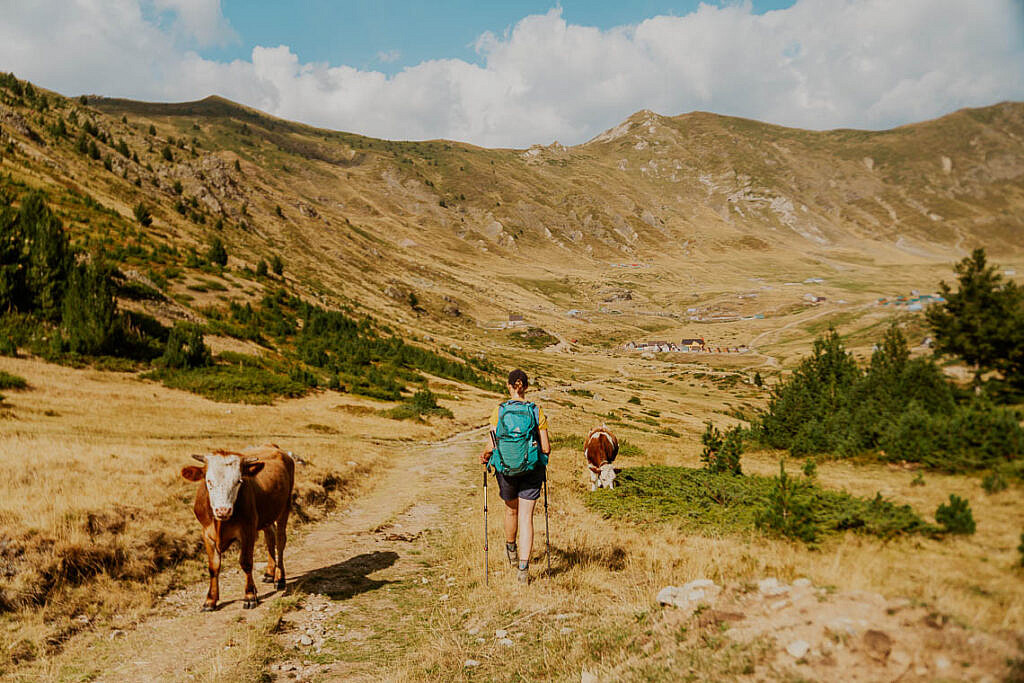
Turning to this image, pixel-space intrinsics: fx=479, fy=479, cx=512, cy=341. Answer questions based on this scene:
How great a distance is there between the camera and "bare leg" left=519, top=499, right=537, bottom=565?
343 inches

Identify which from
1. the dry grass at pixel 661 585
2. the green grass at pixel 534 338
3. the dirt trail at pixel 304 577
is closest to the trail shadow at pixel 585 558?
the dry grass at pixel 661 585

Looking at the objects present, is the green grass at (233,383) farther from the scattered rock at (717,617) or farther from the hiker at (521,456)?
the scattered rock at (717,617)

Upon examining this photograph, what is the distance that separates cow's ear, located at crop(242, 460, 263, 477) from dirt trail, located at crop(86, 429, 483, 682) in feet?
8.49

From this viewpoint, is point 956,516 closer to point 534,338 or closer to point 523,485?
point 523,485

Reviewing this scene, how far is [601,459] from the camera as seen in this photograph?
15.9 metres

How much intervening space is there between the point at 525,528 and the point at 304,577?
5.72 m

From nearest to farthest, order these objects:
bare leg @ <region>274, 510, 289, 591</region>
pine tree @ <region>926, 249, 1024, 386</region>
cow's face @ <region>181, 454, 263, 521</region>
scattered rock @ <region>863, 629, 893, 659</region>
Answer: scattered rock @ <region>863, 629, 893, 659</region> → pine tree @ <region>926, 249, 1024, 386</region> → cow's face @ <region>181, 454, 263, 521</region> → bare leg @ <region>274, 510, 289, 591</region>

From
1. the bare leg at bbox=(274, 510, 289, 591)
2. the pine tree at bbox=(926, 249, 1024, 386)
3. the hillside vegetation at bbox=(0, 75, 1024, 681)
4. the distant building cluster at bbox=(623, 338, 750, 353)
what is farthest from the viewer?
the distant building cluster at bbox=(623, 338, 750, 353)

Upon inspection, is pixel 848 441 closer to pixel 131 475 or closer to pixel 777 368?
pixel 131 475

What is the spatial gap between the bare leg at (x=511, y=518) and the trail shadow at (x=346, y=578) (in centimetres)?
338

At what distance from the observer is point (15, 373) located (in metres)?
23.8

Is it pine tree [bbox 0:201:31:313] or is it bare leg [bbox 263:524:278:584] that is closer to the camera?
bare leg [bbox 263:524:278:584]

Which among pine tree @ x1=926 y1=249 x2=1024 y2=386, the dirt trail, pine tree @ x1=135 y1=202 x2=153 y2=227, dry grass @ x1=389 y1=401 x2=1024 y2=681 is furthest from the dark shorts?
pine tree @ x1=135 y1=202 x2=153 y2=227

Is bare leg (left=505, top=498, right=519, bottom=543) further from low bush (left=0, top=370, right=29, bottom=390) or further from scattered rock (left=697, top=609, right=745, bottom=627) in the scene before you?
low bush (left=0, top=370, right=29, bottom=390)
